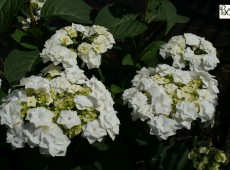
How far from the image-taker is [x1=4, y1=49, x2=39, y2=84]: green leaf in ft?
4.98

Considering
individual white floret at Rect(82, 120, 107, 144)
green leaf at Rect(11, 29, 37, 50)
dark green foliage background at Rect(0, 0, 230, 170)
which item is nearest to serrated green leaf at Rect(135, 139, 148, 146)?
dark green foliage background at Rect(0, 0, 230, 170)

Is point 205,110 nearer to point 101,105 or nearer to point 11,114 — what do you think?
point 101,105

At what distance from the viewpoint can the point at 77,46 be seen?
59.6 inches

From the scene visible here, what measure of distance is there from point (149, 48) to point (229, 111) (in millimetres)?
723

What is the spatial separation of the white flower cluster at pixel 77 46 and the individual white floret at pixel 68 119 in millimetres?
301

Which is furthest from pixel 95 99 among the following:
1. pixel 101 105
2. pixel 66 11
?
pixel 66 11

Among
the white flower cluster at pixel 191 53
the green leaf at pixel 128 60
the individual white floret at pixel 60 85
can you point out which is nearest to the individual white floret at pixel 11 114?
the individual white floret at pixel 60 85

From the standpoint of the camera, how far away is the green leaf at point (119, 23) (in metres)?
1.62

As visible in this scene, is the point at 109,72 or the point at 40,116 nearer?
the point at 40,116

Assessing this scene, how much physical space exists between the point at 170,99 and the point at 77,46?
46 centimetres

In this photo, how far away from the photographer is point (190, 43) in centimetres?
157

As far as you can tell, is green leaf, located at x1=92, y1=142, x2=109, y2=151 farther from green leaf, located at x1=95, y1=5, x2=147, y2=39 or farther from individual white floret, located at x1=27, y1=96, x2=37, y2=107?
green leaf, located at x1=95, y1=5, x2=147, y2=39

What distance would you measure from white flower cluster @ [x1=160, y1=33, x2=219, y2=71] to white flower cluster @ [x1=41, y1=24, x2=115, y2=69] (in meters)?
0.26

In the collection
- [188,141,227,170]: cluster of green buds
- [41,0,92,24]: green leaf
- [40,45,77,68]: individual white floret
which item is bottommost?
[188,141,227,170]: cluster of green buds
